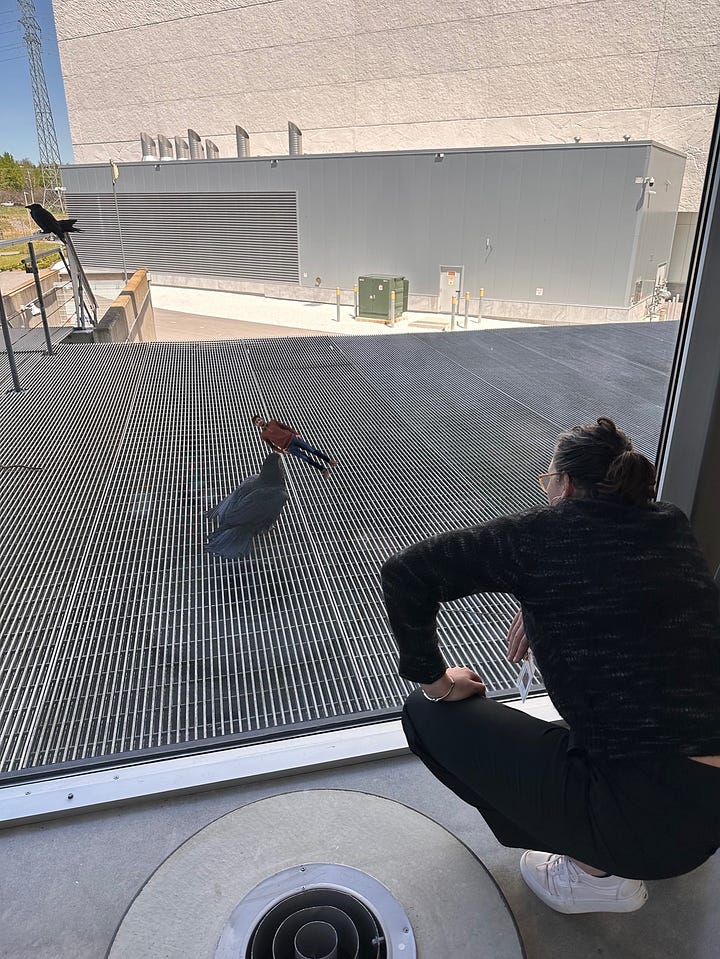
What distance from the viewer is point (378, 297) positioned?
505 cm

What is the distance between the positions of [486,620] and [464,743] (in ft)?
2.39

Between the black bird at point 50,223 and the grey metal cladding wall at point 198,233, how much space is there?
0.30m

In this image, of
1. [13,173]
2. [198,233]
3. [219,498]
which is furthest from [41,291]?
[219,498]

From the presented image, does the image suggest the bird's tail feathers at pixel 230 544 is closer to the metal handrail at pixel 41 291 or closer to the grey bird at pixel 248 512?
the grey bird at pixel 248 512

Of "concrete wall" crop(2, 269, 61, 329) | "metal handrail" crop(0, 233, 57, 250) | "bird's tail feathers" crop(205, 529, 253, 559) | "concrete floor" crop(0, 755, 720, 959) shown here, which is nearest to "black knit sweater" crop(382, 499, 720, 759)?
"concrete floor" crop(0, 755, 720, 959)

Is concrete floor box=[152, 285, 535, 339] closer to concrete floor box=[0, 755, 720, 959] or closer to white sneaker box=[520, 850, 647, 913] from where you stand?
concrete floor box=[0, 755, 720, 959]

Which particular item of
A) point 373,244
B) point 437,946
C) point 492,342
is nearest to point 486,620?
point 437,946

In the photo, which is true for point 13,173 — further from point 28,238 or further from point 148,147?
point 148,147

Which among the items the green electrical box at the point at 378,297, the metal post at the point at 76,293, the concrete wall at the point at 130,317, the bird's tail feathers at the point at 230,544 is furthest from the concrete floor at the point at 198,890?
the green electrical box at the point at 378,297

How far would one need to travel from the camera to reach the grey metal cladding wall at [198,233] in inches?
163

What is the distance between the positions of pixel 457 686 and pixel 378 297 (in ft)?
15.4

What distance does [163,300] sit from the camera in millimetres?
4762

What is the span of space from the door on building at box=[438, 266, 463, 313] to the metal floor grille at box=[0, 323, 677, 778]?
1.90 m

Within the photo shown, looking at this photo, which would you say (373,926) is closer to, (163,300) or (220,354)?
(220,354)
